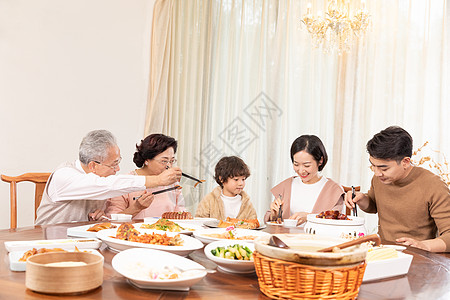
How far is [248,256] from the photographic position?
1247 millimetres

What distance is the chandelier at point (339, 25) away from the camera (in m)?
3.61

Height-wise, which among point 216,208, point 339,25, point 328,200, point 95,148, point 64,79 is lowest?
point 216,208

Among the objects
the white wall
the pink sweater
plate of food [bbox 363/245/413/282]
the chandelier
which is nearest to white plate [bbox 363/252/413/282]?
plate of food [bbox 363/245/413/282]

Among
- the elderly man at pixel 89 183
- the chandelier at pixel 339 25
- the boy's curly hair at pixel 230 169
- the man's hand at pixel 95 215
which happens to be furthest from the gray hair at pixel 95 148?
the chandelier at pixel 339 25

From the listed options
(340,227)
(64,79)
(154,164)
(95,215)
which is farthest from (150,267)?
(64,79)

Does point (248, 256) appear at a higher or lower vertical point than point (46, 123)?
lower

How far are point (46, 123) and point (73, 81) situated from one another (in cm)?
46

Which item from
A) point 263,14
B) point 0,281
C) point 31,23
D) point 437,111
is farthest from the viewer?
point 263,14

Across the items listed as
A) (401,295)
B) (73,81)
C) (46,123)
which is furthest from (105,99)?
(401,295)

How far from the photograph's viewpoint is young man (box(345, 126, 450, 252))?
2.15m

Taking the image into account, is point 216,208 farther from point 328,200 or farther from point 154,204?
point 328,200

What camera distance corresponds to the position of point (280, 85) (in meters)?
4.35

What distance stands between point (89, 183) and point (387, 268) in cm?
152

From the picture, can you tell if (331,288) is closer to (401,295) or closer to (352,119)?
(401,295)
